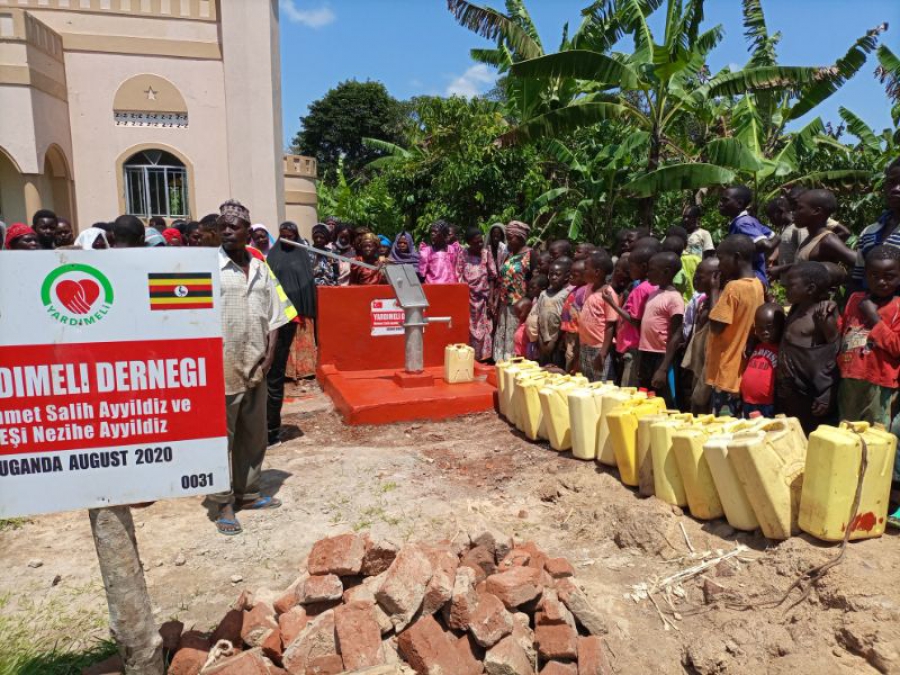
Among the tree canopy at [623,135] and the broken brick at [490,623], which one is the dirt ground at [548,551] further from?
the tree canopy at [623,135]

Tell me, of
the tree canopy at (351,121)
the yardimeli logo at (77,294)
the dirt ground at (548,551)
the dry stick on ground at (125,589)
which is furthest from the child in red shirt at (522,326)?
the tree canopy at (351,121)

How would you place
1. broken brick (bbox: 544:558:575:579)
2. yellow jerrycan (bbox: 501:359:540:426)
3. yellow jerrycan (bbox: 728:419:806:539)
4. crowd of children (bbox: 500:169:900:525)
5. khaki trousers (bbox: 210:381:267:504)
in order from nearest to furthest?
broken brick (bbox: 544:558:575:579), yellow jerrycan (bbox: 728:419:806:539), crowd of children (bbox: 500:169:900:525), khaki trousers (bbox: 210:381:267:504), yellow jerrycan (bbox: 501:359:540:426)

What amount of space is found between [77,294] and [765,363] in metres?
3.75

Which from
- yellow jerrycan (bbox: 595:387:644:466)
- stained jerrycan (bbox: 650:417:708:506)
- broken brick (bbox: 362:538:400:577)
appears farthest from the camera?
yellow jerrycan (bbox: 595:387:644:466)

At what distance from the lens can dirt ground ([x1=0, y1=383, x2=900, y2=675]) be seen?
2.74 meters

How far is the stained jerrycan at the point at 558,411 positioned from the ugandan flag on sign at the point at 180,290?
3.07m

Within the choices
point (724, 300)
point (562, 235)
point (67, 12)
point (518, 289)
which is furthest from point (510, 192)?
point (67, 12)

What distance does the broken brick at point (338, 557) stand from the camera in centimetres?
290

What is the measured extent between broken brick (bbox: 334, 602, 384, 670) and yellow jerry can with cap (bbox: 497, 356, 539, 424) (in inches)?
130

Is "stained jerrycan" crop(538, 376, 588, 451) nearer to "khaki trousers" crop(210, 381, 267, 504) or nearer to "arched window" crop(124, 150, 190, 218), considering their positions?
"khaki trousers" crop(210, 381, 267, 504)

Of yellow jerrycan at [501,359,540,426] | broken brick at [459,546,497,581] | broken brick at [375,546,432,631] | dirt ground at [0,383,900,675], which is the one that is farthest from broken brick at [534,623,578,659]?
yellow jerrycan at [501,359,540,426]

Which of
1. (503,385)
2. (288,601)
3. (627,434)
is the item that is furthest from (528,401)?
(288,601)

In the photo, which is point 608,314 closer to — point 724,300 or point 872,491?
point 724,300

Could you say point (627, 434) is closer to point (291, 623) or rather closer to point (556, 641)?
point (556, 641)
